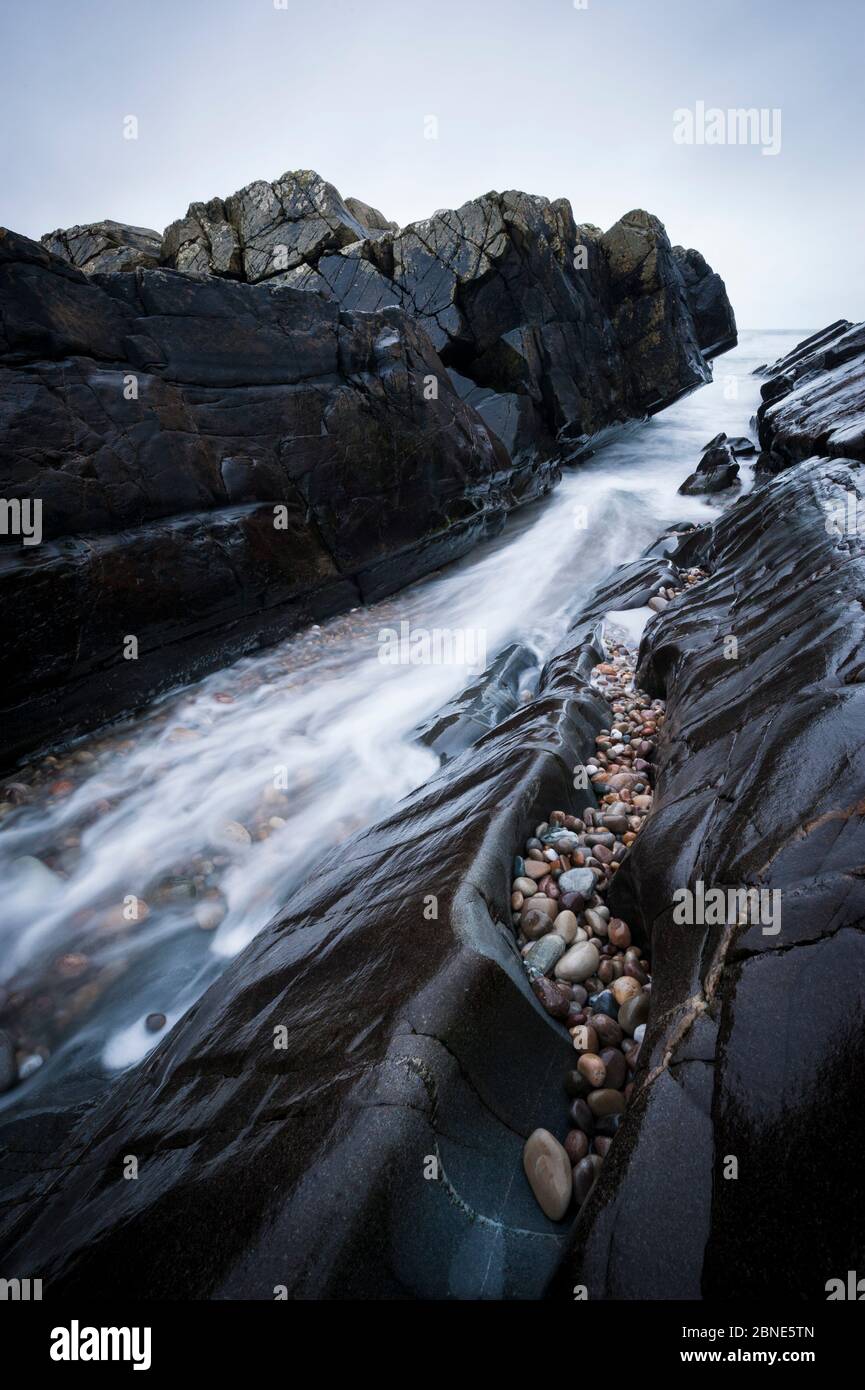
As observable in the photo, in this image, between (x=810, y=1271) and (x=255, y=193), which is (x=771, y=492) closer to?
(x=810, y=1271)

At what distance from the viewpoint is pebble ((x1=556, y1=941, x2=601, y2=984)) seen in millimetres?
2652

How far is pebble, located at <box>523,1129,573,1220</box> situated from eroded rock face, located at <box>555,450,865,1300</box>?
0.22m

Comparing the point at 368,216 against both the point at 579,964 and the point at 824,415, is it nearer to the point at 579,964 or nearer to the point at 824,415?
the point at 824,415

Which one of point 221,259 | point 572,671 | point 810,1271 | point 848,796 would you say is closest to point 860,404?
point 572,671

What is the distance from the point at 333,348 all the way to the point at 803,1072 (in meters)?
11.2

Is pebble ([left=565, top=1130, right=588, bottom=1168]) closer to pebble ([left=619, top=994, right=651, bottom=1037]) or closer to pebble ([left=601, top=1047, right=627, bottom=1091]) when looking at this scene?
pebble ([left=601, top=1047, right=627, bottom=1091])

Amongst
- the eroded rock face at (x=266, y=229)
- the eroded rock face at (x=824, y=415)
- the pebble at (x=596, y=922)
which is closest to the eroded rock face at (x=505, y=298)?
the eroded rock face at (x=266, y=229)

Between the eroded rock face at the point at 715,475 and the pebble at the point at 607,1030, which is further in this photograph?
the eroded rock face at the point at 715,475

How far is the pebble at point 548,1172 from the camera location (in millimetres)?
1932

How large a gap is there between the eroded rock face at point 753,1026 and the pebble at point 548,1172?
22 cm

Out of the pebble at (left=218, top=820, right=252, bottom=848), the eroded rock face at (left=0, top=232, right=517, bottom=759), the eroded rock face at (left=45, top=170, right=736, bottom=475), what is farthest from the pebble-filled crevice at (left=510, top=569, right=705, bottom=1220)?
the eroded rock face at (left=45, top=170, right=736, bottom=475)

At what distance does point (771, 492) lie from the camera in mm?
7664

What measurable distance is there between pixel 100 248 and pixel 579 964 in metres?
26.8

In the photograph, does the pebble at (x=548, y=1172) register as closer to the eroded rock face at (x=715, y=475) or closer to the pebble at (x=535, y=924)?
the pebble at (x=535, y=924)
